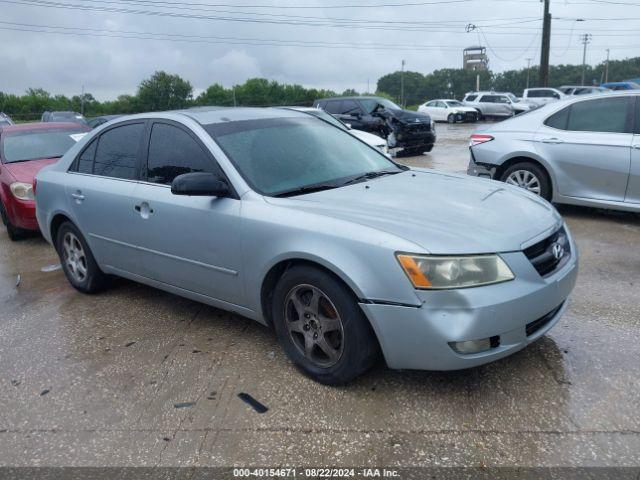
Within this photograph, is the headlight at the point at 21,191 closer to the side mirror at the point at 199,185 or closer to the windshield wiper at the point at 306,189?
the side mirror at the point at 199,185

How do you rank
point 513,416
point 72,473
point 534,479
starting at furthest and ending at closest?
point 513,416, point 72,473, point 534,479

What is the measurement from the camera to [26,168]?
7.57m

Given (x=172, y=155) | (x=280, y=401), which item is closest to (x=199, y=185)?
(x=172, y=155)

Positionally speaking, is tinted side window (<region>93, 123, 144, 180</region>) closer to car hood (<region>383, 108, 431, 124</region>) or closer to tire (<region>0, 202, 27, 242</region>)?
tire (<region>0, 202, 27, 242</region>)

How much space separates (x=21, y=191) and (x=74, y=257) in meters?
2.60

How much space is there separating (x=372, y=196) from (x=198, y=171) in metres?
1.21

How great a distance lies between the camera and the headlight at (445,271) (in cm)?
279

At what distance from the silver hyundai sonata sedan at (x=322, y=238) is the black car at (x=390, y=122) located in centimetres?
1005

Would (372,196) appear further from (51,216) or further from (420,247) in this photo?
(51,216)

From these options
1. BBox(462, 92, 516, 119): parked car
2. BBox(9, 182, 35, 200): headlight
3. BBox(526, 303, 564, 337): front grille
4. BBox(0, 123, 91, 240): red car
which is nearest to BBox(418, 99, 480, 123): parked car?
BBox(462, 92, 516, 119): parked car

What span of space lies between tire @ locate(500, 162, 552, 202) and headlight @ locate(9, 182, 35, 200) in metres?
5.95

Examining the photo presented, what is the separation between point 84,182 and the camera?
15.7 feet

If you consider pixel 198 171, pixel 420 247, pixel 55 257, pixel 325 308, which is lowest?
pixel 55 257

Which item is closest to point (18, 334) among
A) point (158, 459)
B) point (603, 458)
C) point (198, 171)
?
point (198, 171)
